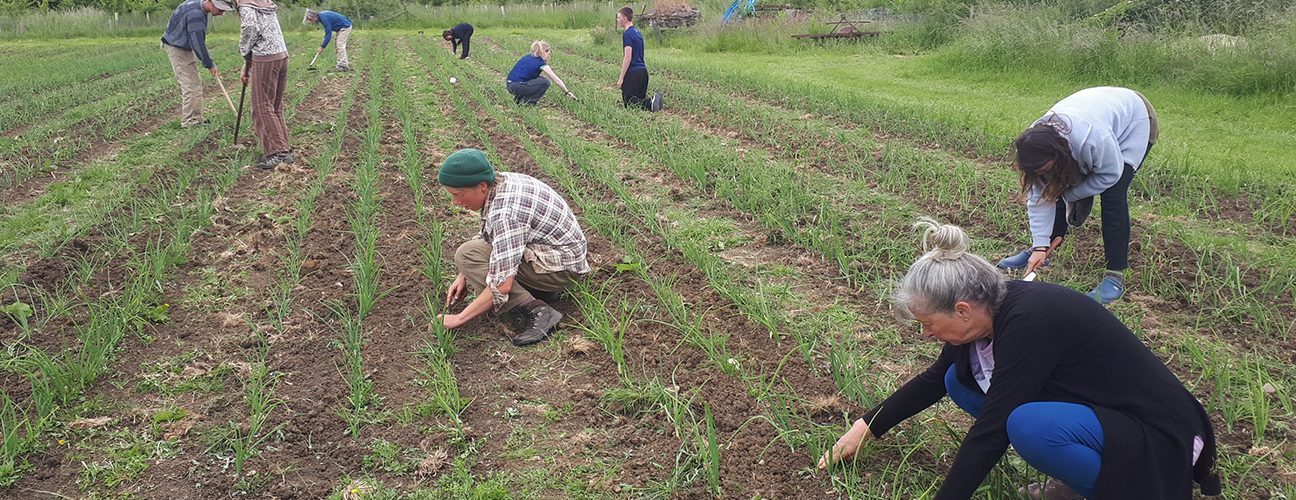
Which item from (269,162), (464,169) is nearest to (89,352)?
(464,169)

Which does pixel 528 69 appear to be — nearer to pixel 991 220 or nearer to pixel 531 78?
pixel 531 78

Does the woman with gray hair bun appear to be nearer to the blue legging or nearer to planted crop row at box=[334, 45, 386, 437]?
the blue legging

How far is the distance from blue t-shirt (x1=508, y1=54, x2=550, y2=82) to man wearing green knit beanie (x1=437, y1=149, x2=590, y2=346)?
609cm

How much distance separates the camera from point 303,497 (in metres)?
2.64

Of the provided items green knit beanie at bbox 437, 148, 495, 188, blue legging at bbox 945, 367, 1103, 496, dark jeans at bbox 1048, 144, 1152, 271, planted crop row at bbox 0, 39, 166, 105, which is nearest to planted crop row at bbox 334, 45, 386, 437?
green knit beanie at bbox 437, 148, 495, 188

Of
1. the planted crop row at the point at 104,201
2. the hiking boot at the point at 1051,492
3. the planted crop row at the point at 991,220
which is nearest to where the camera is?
the hiking boot at the point at 1051,492

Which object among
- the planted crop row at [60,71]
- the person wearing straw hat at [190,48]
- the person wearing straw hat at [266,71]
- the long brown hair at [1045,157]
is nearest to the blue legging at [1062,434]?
the long brown hair at [1045,157]

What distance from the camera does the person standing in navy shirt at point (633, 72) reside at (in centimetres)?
930

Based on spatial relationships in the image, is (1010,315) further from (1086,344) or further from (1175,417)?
(1175,417)

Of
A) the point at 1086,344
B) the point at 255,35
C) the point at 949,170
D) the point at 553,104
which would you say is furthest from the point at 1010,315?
the point at 553,104

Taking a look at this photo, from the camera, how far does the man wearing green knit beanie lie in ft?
11.3

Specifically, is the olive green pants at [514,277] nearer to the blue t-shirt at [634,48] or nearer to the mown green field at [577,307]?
the mown green field at [577,307]

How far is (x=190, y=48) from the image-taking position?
8031mm

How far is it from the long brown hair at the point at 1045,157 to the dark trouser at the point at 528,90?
7.01m
